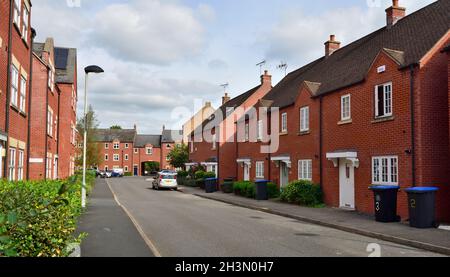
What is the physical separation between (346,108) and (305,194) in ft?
14.5

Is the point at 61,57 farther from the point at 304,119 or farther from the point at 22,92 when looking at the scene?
the point at 304,119

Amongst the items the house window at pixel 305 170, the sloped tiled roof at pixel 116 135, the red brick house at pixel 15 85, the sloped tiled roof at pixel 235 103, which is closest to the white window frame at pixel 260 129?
the house window at pixel 305 170

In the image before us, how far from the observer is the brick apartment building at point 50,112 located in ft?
73.7

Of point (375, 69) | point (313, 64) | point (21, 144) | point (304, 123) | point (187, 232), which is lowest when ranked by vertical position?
point (187, 232)

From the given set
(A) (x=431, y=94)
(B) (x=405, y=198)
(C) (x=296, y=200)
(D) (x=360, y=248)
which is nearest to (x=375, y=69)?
(A) (x=431, y=94)

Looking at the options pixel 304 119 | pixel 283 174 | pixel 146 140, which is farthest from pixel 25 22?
pixel 146 140

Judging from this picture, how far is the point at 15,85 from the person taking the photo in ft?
50.4

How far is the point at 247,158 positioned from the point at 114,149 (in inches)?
2664

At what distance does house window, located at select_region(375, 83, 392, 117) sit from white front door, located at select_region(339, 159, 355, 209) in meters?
2.79

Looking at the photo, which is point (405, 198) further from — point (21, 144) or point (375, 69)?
point (21, 144)

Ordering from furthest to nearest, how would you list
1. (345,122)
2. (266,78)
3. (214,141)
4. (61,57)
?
(214,141) < (266,78) < (61,57) < (345,122)

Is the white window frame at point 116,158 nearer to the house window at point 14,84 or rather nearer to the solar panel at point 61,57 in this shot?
the solar panel at point 61,57

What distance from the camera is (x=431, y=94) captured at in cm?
1422

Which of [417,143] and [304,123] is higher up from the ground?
[304,123]
